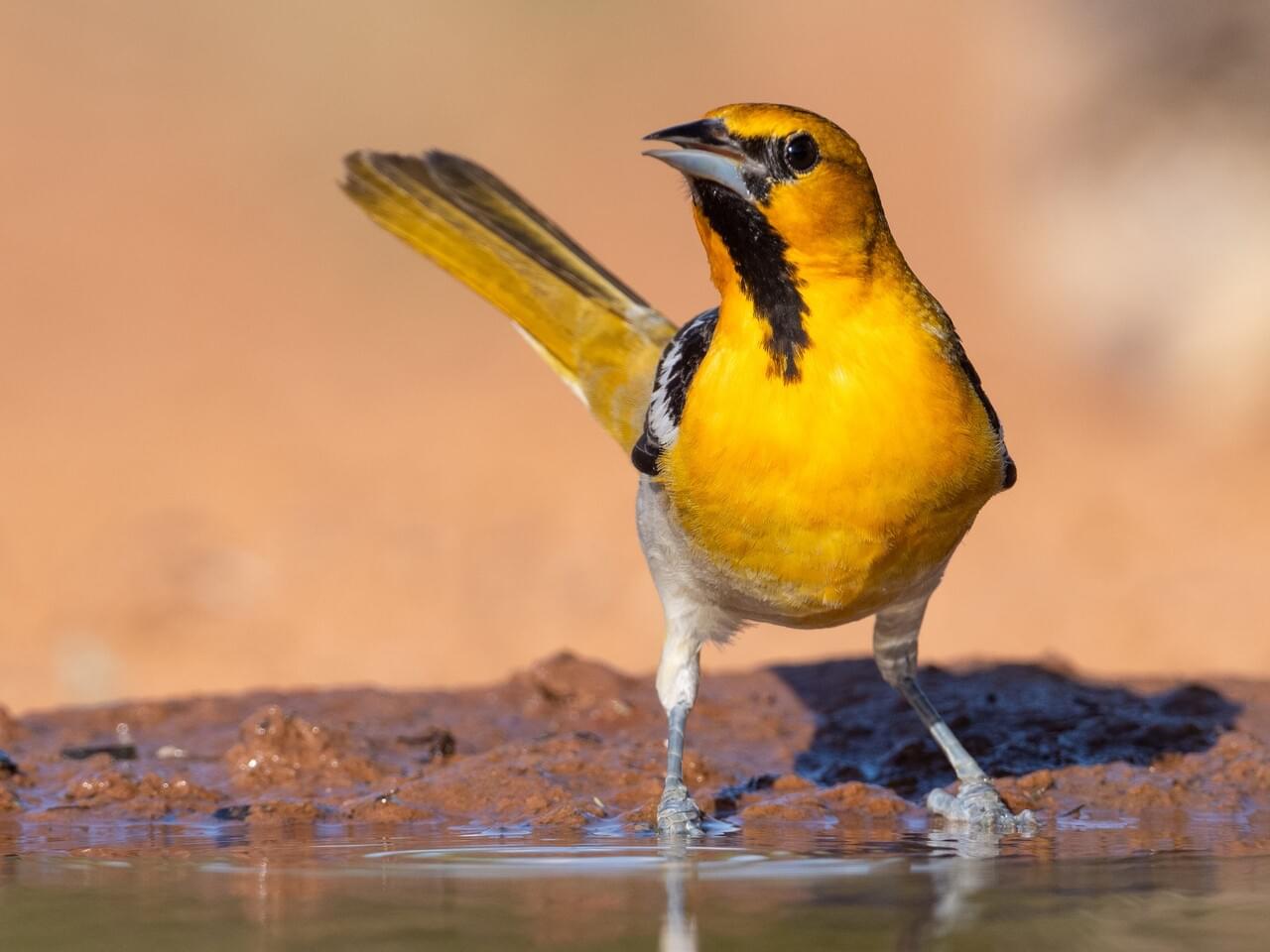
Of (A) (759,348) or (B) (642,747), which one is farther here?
(B) (642,747)

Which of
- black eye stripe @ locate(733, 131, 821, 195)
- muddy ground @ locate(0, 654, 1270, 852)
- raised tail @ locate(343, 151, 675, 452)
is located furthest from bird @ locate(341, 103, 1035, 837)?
raised tail @ locate(343, 151, 675, 452)

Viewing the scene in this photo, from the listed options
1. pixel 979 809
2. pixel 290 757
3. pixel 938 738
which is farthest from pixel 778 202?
pixel 290 757

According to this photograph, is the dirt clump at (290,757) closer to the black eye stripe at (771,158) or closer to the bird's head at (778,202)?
the bird's head at (778,202)

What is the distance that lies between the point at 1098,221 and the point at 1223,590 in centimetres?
403

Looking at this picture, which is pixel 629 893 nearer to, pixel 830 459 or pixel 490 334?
pixel 830 459

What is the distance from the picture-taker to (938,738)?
5.71 m

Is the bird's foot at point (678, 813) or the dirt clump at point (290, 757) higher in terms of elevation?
the dirt clump at point (290, 757)

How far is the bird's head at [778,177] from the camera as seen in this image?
473 centimetres

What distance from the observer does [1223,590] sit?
1129 centimetres

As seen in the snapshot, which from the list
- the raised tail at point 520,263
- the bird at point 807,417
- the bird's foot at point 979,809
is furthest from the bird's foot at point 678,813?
the raised tail at point 520,263

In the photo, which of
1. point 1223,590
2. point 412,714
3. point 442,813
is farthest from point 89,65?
point 442,813

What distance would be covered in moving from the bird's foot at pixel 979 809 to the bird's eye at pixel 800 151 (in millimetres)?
1744

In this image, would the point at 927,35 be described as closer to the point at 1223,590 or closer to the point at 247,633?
Answer: the point at 1223,590

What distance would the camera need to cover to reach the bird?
4.73 metres
